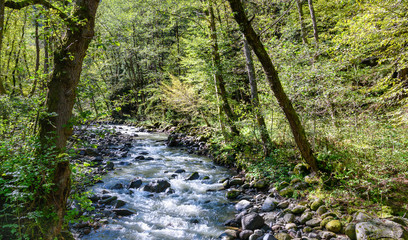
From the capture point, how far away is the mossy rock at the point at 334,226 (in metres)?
4.00

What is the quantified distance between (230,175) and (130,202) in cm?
361

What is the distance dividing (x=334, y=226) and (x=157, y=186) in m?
5.02

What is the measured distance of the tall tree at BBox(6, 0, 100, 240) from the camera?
3.10 metres

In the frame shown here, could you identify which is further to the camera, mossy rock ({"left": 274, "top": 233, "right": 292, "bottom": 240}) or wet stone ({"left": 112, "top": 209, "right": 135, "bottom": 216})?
wet stone ({"left": 112, "top": 209, "right": 135, "bottom": 216})

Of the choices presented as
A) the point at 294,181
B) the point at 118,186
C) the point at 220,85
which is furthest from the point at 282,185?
the point at 220,85

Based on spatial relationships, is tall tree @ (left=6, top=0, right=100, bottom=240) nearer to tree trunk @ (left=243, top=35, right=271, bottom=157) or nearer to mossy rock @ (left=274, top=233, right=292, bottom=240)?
mossy rock @ (left=274, top=233, right=292, bottom=240)

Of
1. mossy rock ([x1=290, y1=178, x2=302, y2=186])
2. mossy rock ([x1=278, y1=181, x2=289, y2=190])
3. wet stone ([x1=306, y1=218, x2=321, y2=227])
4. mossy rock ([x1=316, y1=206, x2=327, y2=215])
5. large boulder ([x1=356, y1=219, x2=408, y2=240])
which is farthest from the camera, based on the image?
mossy rock ([x1=278, y1=181, x2=289, y2=190])

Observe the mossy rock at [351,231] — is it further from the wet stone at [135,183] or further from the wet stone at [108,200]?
the wet stone at [135,183]

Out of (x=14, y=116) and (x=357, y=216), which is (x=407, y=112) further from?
(x=14, y=116)

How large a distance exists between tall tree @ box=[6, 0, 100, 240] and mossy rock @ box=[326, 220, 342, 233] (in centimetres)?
460

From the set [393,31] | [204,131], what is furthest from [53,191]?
[204,131]

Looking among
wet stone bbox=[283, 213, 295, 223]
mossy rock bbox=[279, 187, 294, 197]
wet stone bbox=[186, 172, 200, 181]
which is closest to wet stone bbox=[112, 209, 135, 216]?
wet stone bbox=[186, 172, 200, 181]

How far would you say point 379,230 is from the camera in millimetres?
3459

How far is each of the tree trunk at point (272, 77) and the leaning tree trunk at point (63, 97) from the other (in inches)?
116
